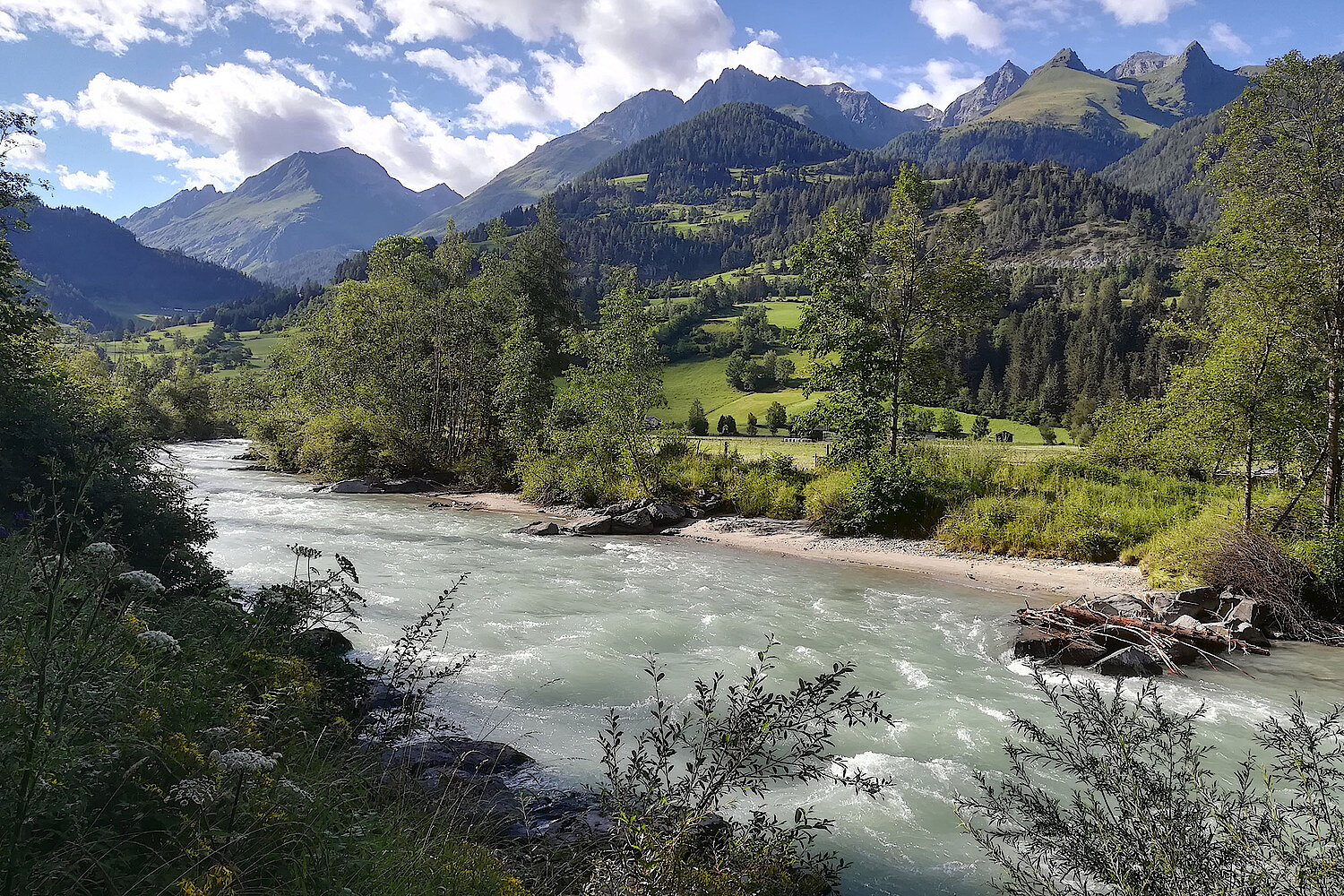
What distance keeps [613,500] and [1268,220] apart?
2167cm

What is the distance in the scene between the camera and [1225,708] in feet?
31.1

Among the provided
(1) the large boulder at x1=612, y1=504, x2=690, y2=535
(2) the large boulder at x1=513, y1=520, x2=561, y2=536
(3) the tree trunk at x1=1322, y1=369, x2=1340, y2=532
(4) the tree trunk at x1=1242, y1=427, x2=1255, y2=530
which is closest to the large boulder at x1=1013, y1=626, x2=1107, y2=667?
(4) the tree trunk at x1=1242, y1=427, x2=1255, y2=530

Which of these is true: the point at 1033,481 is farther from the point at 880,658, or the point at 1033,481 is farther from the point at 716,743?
the point at 716,743

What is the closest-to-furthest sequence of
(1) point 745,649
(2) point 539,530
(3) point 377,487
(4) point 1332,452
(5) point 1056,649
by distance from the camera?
1. (5) point 1056,649
2. (1) point 745,649
3. (4) point 1332,452
4. (2) point 539,530
5. (3) point 377,487

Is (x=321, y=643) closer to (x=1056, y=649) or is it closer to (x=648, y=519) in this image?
(x=1056, y=649)

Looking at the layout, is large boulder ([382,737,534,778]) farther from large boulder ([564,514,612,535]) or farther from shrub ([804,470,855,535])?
large boulder ([564,514,612,535])

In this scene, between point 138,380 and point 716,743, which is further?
point 138,380

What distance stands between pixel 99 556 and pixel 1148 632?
44.7ft

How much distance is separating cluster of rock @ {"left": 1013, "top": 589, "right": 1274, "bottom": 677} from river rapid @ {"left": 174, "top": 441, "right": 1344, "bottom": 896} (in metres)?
0.46

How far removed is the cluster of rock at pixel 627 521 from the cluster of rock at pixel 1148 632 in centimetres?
1382

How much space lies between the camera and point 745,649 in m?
12.3

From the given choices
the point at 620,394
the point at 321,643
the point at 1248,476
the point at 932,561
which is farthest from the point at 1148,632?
the point at 620,394

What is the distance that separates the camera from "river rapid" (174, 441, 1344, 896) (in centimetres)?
734

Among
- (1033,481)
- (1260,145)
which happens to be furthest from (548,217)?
→ (1260,145)
